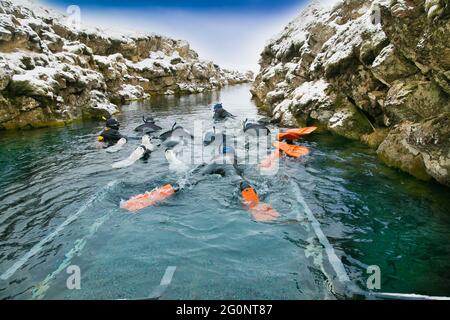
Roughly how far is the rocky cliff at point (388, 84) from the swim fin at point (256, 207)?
4886 millimetres

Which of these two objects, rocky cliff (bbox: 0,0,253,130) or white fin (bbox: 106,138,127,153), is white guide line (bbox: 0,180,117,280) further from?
rocky cliff (bbox: 0,0,253,130)

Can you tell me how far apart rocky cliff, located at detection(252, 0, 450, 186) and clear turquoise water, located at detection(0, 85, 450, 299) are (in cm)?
139

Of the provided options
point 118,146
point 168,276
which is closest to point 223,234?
point 168,276

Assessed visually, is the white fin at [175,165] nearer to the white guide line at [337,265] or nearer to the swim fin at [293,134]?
the white guide line at [337,265]

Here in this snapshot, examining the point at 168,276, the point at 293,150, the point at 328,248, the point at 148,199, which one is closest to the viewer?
the point at 168,276

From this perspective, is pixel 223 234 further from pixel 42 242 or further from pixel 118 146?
pixel 118 146

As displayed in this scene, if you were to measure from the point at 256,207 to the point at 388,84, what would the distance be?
8.31 metres

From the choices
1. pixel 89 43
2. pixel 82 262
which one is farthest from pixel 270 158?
pixel 89 43

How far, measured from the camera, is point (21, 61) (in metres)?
24.2

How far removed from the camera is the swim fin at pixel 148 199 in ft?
28.1

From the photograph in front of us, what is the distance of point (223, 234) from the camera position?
717 centimetres

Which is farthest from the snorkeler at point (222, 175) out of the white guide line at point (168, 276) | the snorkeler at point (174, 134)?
the snorkeler at point (174, 134)

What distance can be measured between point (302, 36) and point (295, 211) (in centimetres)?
2365
